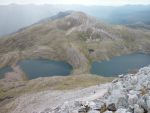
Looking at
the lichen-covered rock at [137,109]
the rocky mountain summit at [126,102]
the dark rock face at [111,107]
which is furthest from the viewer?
the dark rock face at [111,107]

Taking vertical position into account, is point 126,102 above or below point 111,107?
above

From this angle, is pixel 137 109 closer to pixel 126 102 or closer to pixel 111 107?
pixel 126 102

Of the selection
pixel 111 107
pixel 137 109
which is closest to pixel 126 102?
pixel 111 107

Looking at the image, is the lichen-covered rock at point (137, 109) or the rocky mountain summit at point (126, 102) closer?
the lichen-covered rock at point (137, 109)

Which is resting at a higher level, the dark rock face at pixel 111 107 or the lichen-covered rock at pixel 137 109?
the lichen-covered rock at pixel 137 109

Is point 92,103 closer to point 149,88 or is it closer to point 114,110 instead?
point 114,110

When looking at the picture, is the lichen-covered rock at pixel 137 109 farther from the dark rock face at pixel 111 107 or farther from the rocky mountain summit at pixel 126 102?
the dark rock face at pixel 111 107

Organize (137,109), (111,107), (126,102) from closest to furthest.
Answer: (137,109), (126,102), (111,107)

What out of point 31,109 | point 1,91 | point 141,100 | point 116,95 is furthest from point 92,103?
point 1,91

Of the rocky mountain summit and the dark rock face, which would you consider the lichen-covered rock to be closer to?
the rocky mountain summit

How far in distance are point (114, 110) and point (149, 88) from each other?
25.0ft

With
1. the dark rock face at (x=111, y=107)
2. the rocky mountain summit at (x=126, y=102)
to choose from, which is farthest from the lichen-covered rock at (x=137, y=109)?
the dark rock face at (x=111, y=107)

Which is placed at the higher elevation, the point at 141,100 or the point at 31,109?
the point at 141,100

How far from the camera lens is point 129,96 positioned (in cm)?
4081
